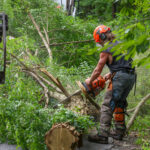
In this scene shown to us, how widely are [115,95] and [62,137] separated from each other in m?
1.34

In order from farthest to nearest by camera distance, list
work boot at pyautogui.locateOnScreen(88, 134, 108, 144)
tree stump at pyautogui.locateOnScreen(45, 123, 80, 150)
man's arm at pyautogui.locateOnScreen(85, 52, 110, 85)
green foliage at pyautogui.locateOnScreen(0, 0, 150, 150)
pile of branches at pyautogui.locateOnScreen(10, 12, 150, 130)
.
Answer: pile of branches at pyautogui.locateOnScreen(10, 12, 150, 130) < work boot at pyautogui.locateOnScreen(88, 134, 108, 144) < man's arm at pyautogui.locateOnScreen(85, 52, 110, 85) < tree stump at pyautogui.locateOnScreen(45, 123, 80, 150) < green foliage at pyautogui.locateOnScreen(0, 0, 150, 150)

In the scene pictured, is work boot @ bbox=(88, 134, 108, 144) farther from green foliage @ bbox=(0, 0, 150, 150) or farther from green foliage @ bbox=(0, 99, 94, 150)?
green foliage @ bbox=(0, 99, 94, 150)

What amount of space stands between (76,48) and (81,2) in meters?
7.34

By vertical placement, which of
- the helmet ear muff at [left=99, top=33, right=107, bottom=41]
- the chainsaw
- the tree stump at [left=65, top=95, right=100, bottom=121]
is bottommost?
the tree stump at [left=65, top=95, right=100, bottom=121]

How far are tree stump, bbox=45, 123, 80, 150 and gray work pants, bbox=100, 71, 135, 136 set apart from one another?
101cm

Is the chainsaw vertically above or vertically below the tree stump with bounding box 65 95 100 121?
above

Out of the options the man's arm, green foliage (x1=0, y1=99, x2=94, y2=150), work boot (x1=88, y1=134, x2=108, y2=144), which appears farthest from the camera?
work boot (x1=88, y1=134, x2=108, y2=144)

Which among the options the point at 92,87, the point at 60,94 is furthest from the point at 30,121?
the point at 60,94

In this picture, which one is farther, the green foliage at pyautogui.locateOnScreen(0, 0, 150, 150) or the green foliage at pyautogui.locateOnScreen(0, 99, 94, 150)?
the green foliage at pyautogui.locateOnScreen(0, 99, 94, 150)

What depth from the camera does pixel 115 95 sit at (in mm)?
4070

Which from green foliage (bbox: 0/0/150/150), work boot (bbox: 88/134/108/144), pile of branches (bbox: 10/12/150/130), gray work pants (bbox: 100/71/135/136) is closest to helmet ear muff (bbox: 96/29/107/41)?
green foliage (bbox: 0/0/150/150)

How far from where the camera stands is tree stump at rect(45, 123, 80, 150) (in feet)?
10.2

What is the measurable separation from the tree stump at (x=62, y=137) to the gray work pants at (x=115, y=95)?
3.31ft

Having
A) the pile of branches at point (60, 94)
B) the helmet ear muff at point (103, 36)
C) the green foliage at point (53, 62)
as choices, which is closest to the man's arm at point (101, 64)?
the green foliage at point (53, 62)
